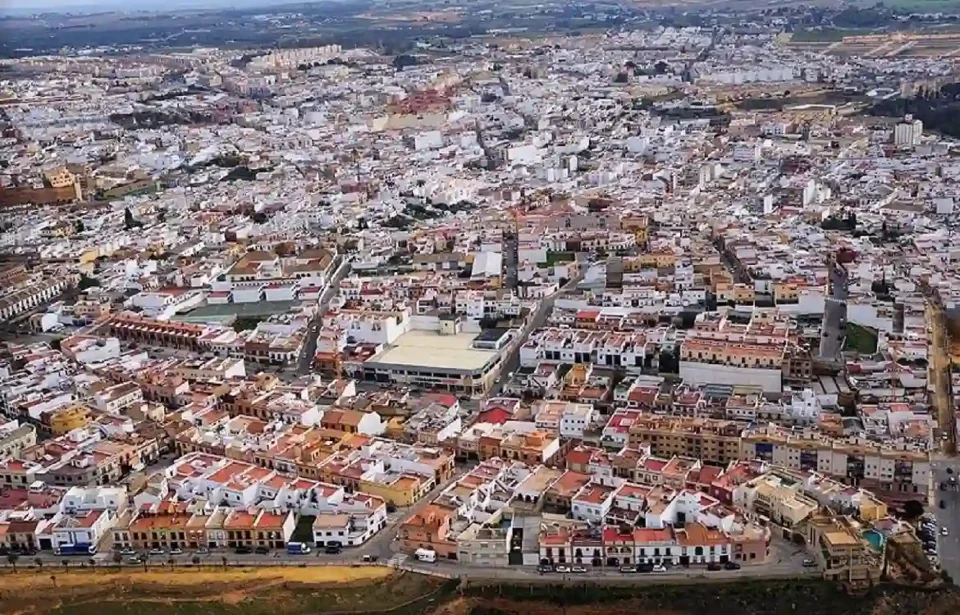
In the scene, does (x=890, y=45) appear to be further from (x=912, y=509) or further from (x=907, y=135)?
(x=912, y=509)

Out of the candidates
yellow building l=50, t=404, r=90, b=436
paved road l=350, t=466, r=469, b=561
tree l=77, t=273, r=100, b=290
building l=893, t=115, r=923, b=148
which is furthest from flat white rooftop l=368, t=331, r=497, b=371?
building l=893, t=115, r=923, b=148

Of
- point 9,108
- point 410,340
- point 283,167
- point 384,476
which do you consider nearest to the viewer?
point 384,476

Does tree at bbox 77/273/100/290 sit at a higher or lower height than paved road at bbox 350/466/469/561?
higher

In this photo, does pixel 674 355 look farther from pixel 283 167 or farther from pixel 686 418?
pixel 283 167

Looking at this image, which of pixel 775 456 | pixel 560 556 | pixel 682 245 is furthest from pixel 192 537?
pixel 682 245

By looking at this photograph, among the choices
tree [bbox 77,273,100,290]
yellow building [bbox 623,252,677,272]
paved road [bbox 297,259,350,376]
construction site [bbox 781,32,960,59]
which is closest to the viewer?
paved road [bbox 297,259,350,376]

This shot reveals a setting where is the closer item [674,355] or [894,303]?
[674,355]

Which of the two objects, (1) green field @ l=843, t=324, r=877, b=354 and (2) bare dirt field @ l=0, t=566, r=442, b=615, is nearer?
(2) bare dirt field @ l=0, t=566, r=442, b=615

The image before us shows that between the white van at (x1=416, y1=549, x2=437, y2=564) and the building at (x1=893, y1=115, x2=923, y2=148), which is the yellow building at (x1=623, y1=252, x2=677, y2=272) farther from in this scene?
the building at (x1=893, y1=115, x2=923, y2=148)
